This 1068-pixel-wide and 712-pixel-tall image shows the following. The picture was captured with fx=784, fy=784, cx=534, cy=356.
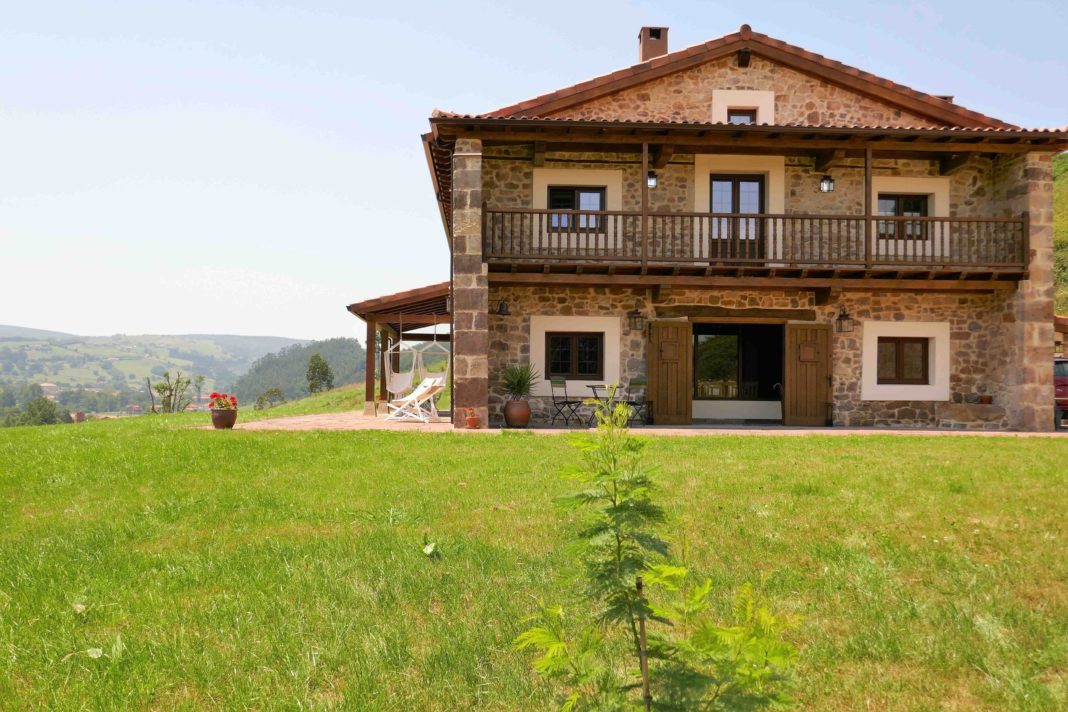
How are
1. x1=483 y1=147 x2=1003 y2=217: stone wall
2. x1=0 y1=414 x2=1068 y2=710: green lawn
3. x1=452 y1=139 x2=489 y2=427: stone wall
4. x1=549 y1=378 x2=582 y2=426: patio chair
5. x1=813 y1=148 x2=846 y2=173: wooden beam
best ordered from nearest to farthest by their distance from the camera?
1. x1=0 y1=414 x2=1068 y2=710: green lawn
2. x1=452 y1=139 x2=489 y2=427: stone wall
3. x1=813 y1=148 x2=846 y2=173: wooden beam
4. x1=549 y1=378 x2=582 y2=426: patio chair
5. x1=483 y1=147 x2=1003 y2=217: stone wall

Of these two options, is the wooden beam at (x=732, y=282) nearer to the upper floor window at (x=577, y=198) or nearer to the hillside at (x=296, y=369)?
the upper floor window at (x=577, y=198)

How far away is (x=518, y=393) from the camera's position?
42.7 feet

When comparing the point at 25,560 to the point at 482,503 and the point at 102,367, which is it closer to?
the point at 482,503

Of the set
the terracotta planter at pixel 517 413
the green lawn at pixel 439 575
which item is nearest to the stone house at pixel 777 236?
the terracotta planter at pixel 517 413

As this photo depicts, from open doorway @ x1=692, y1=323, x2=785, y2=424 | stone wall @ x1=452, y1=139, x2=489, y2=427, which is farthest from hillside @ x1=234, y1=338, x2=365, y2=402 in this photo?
stone wall @ x1=452, y1=139, x2=489, y2=427

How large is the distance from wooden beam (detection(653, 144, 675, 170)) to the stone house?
0.23 ft

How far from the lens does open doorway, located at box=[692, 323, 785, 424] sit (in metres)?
15.5

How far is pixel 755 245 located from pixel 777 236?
0.47 meters

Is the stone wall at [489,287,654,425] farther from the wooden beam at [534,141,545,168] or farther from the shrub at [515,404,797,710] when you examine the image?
the shrub at [515,404,797,710]

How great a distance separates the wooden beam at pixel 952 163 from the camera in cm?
1371

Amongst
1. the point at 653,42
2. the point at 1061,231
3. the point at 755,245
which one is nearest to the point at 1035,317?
the point at 755,245

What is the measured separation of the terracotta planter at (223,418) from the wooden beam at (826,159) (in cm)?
1057

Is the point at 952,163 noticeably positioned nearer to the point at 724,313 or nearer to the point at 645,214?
the point at 724,313

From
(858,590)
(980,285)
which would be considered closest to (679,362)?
(980,285)
